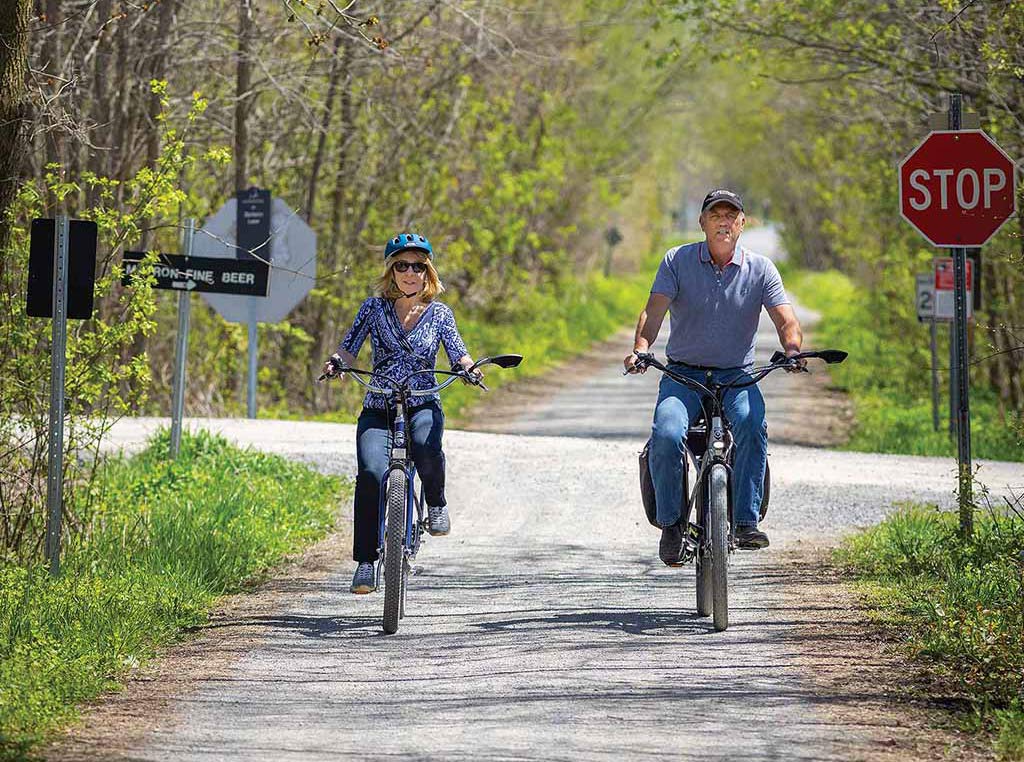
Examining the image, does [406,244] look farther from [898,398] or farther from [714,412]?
[898,398]

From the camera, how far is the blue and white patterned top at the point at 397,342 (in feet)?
29.7

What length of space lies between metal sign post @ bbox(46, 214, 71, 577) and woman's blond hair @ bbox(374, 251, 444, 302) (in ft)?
5.55

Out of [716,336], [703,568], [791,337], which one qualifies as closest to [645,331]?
[716,336]

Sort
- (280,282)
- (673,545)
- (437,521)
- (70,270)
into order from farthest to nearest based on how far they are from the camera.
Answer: (280,282)
(70,270)
(437,521)
(673,545)

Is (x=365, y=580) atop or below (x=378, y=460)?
below

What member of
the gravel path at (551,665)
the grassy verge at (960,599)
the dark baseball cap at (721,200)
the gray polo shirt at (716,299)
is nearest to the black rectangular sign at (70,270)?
the gravel path at (551,665)

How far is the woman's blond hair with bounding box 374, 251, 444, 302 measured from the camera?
9.06 m

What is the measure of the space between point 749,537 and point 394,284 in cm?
218

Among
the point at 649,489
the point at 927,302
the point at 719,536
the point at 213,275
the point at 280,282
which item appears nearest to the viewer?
the point at 719,536

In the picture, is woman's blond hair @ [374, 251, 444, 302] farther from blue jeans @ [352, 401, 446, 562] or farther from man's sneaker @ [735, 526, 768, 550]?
man's sneaker @ [735, 526, 768, 550]

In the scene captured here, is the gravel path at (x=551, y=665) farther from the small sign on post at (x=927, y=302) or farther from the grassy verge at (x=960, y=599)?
the small sign on post at (x=927, y=302)

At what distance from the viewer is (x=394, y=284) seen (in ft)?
29.9

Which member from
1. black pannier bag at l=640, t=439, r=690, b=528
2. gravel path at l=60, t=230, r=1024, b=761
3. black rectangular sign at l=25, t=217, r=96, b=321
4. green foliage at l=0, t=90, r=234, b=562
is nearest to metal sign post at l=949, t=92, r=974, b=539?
gravel path at l=60, t=230, r=1024, b=761

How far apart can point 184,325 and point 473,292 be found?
21.6 meters
